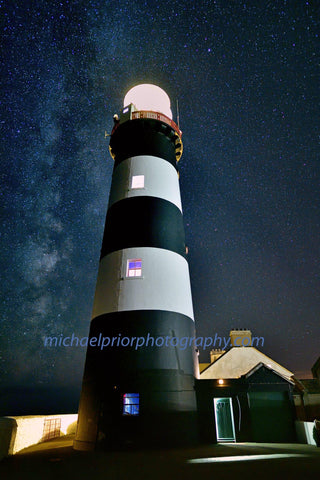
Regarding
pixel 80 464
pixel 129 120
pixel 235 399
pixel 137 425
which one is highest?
pixel 129 120

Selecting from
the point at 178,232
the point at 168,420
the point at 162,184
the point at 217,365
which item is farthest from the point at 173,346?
the point at 217,365

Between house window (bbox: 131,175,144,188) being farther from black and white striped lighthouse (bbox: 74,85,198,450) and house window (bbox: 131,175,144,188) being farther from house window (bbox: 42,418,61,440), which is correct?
house window (bbox: 42,418,61,440)

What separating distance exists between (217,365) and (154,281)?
40.6ft

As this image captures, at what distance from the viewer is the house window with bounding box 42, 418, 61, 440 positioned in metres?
14.1

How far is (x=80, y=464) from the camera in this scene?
7324 millimetres

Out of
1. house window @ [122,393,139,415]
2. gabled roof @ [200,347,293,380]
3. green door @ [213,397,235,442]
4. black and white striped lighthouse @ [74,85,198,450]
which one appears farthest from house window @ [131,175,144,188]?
gabled roof @ [200,347,293,380]

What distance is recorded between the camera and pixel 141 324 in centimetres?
1107

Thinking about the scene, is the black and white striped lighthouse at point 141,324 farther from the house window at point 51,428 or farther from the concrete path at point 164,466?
the house window at point 51,428

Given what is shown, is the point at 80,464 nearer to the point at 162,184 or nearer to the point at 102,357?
the point at 102,357

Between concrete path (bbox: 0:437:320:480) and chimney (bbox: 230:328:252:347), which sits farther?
chimney (bbox: 230:328:252:347)

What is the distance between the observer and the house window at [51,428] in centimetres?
1409

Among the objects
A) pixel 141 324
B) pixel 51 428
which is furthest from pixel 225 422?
pixel 51 428

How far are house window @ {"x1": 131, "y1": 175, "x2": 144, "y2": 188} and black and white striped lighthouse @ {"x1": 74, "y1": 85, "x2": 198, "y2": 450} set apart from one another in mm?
57

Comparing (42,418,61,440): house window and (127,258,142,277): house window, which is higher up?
(127,258,142,277): house window
